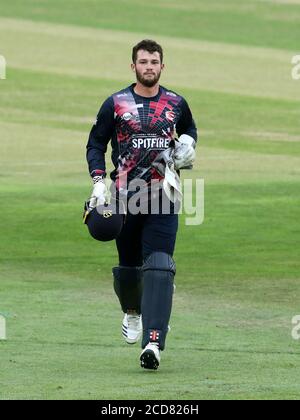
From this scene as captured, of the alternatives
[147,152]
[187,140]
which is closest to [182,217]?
[187,140]

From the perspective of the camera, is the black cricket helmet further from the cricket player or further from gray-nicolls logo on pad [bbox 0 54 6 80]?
gray-nicolls logo on pad [bbox 0 54 6 80]

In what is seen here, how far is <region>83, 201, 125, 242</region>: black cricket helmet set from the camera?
997 cm

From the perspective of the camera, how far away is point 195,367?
31.8 feet

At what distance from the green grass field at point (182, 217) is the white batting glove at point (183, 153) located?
127 centimetres

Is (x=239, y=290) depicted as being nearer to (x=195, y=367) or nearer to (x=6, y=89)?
(x=195, y=367)

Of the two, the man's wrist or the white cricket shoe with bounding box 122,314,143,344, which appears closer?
the man's wrist

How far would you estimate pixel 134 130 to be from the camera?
1015 cm

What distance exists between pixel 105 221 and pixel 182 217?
27.4ft

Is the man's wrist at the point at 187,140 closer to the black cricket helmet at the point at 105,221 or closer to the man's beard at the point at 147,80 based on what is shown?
the man's beard at the point at 147,80

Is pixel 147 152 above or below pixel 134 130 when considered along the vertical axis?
below

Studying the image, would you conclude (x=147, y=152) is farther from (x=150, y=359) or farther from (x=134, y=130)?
(x=150, y=359)

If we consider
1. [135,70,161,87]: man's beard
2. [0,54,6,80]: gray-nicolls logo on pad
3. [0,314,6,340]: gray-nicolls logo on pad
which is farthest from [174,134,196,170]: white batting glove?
[0,54,6,80]: gray-nicolls logo on pad

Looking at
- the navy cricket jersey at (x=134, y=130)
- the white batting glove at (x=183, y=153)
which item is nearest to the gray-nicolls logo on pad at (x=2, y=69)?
the navy cricket jersey at (x=134, y=130)
